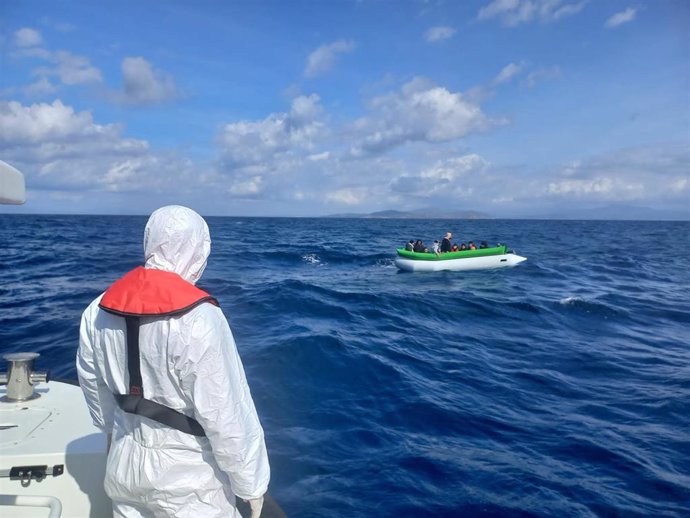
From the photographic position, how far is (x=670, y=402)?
7.79 meters

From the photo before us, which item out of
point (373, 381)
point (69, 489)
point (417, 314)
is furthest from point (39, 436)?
point (417, 314)

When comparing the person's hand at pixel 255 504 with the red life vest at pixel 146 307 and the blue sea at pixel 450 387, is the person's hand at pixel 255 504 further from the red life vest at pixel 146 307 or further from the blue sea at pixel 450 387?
the blue sea at pixel 450 387

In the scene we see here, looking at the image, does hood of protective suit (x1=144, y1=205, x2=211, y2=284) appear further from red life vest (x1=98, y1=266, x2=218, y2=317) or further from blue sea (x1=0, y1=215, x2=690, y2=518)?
blue sea (x1=0, y1=215, x2=690, y2=518)

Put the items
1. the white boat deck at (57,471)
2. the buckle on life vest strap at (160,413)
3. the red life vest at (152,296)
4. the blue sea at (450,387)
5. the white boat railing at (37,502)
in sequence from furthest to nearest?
the blue sea at (450,387)
the white boat deck at (57,471)
the white boat railing at (37,502)
the buckle on life vest strap at (160,413)
the red life vest at (152,296)

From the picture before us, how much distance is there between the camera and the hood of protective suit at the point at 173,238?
2.15m

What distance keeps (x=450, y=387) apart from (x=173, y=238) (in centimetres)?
721

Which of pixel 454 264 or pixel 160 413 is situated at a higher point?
pixel 160 413

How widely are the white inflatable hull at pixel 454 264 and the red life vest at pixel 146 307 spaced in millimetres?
21709

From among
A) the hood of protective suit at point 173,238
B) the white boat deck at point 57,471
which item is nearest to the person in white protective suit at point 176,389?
the hood of protective suit at point 173,238

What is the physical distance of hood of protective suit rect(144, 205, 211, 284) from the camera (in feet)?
7.05

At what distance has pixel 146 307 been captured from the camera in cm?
199

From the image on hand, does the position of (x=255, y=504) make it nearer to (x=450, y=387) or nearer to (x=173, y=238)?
(x=173, y=238)

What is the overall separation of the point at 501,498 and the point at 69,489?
4262 millimetres

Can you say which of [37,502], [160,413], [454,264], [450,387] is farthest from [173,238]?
[454,264]
